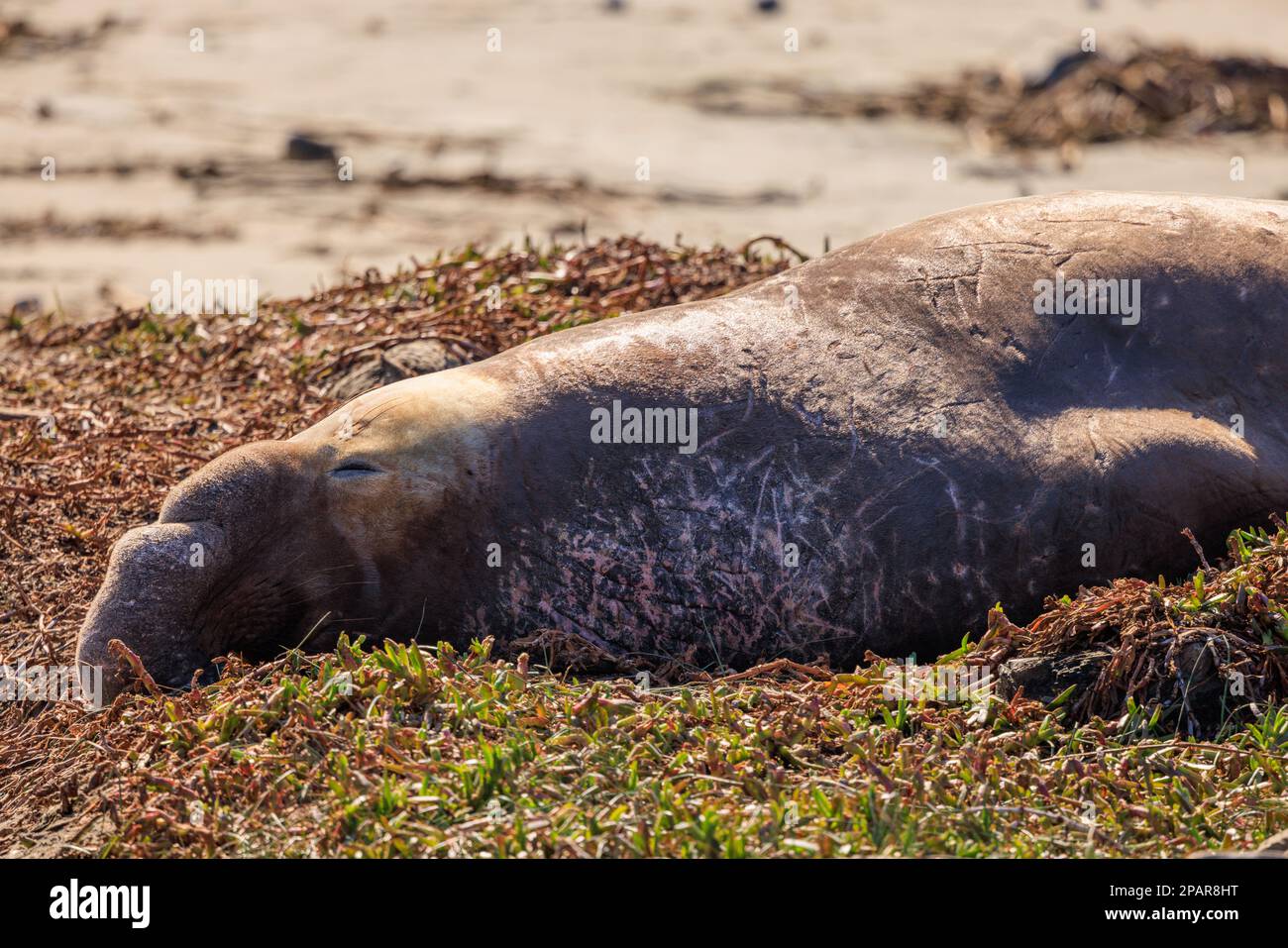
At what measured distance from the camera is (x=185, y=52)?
12594 mm

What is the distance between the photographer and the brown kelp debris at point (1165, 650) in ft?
12.1

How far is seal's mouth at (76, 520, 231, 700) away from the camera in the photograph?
13.3 ft

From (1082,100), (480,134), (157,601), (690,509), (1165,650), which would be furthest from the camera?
(1082,100)

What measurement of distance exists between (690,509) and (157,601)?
4.54 feet

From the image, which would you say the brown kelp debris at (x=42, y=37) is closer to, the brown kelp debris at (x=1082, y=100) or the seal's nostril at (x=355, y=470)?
the brown kelp debris at (x=1082, y=100)

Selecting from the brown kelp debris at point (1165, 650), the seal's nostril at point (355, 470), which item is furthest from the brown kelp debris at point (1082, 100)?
the seal's nostril at point (355, 470)

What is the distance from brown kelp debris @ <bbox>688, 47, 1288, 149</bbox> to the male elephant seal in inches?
259

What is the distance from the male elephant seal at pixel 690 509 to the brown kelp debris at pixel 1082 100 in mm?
6582

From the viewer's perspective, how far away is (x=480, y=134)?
10.6 metres

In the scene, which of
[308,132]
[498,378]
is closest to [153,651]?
[498,378]

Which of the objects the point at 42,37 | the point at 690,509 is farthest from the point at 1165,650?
the point at 42,37

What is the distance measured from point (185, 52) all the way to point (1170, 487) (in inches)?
404

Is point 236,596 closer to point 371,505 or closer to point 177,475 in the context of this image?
point 371,505

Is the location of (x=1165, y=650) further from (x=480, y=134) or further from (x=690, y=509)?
(x=480, y=134)
